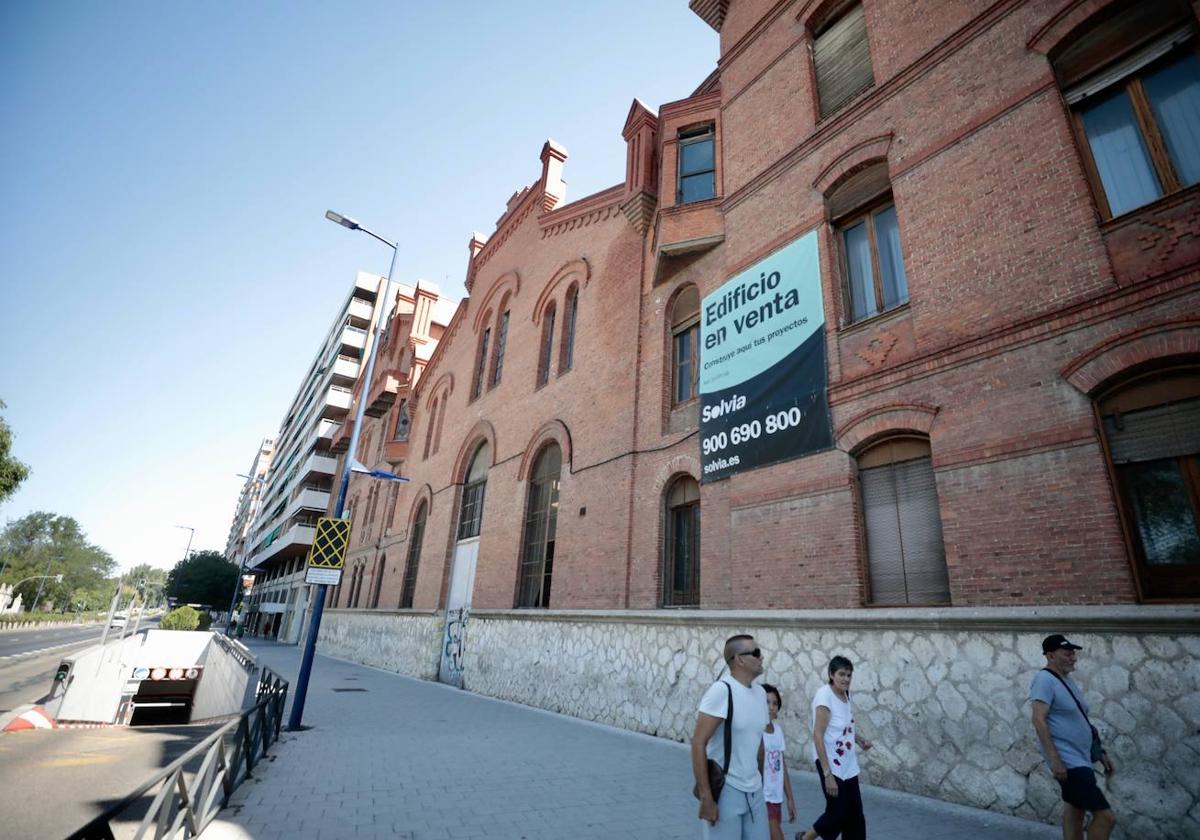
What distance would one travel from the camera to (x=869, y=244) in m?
8.32

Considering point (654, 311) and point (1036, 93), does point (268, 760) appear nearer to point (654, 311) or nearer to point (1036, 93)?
point (654, 311)

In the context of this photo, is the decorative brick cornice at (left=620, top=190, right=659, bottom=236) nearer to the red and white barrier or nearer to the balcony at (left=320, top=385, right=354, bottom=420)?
the red and white barrier

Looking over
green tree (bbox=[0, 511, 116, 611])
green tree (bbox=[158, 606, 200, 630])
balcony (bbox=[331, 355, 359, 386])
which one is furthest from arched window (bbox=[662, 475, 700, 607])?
green tree (bbox=[0, 511, 116, 611])

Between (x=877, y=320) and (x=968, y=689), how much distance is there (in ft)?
15.0

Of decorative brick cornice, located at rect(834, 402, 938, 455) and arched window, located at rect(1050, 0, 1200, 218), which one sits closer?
arched window, located at rect(1050, 0, 1200, 218)

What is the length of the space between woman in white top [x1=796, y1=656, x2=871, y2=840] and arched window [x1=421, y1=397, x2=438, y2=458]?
1951cm

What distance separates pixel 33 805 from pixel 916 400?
10688 millimetres

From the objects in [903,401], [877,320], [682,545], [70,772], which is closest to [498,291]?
[682,545]

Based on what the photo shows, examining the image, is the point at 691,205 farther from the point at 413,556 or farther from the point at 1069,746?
the point at 413,556

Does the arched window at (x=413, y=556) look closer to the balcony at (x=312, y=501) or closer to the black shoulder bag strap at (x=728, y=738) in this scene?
the black shoulder bag strap at (x=728, y=738)

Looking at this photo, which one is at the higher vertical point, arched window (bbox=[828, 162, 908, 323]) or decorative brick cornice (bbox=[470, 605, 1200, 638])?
arched window (bbox=[828, 162, 908, 323])

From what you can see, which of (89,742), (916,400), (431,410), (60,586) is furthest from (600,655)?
(60,586)

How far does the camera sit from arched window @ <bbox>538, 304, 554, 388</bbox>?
52.0 ft

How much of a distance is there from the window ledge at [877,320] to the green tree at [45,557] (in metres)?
82.6
